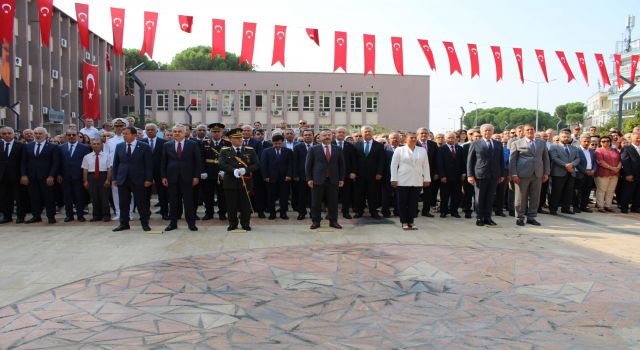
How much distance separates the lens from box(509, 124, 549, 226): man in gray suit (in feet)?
34.5

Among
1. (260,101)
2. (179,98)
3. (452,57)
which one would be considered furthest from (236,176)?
(179,98)

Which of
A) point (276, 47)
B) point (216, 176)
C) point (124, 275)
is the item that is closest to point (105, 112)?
point (276, 47)

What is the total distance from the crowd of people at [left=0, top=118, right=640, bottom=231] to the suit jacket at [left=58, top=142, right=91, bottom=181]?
2 cm

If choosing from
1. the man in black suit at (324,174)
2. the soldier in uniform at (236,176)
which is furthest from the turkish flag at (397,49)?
the soldier in uniform at (236,176)

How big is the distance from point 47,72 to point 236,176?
37.5m

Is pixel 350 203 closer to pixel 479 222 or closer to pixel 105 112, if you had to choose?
pixel 479 222

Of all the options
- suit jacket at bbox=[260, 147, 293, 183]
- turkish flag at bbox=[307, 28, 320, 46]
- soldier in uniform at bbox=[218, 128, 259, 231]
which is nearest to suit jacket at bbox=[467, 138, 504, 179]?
suit jacket at bbox=[260, 147, 293, 183]

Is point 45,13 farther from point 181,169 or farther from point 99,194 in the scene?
point 181,169

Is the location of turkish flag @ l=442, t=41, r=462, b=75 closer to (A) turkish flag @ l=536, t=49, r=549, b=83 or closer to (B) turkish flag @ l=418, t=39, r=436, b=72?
(B) turkish flag @ l=418, t=39, r=436, b=72

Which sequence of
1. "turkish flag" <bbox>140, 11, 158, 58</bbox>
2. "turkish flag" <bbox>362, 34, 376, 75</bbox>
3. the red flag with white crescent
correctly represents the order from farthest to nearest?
"turkish flag" <bbox>362, 34, 376, 75</bbox> → the red flag with white crescent → "turkish flag" <bbox>140, 11, 158, 58</bbox>

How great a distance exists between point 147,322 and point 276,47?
11.3 metres

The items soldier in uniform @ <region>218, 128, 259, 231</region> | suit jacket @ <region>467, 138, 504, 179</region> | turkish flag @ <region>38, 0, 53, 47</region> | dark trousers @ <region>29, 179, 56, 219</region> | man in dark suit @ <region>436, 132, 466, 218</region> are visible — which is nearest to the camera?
soldier in uniform @ <region>218, 128, 259, 231</region>

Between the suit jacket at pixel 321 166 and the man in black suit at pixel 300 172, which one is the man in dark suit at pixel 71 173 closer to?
the man in black suit at pixel 300 172

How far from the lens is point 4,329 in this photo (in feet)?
15.0
